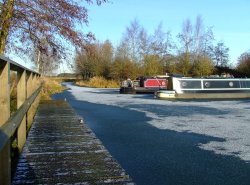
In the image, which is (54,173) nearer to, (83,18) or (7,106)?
(7,106)

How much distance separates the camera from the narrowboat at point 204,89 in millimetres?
27906

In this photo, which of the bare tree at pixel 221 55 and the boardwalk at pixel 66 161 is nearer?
the boardwalk at pixel 66 161

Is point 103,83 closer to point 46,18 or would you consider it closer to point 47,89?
point 47,89

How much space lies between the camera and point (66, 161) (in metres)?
4.47

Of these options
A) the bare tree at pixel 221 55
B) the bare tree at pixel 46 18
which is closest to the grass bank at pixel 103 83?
the bare tree at pixel 221 55

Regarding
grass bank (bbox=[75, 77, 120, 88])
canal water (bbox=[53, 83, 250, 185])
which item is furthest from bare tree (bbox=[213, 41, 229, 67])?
canal water (bbox=[53, 83, 250, 185])

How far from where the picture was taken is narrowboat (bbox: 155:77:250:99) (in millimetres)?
27906

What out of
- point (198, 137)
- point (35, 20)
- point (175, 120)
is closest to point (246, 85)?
point (175, 120)

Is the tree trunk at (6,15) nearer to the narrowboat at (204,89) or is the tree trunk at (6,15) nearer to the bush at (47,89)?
the bush at (47,89)

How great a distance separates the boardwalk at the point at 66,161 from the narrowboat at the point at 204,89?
21.2 metres

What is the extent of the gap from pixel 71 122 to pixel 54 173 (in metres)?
4.26

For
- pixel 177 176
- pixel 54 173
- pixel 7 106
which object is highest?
pixel 7 106

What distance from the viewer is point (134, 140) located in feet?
29.9

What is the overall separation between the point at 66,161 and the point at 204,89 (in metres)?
25.5
